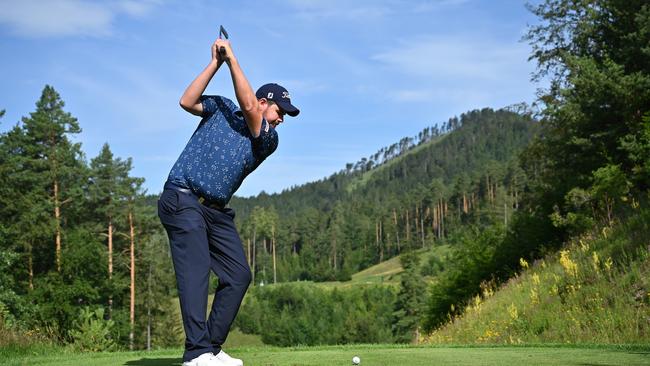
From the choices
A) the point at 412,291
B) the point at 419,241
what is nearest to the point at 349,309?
the point at 412,291

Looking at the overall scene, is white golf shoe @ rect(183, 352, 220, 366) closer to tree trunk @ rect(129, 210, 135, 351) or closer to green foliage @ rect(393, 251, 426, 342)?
tree trunk @ rect(129, 210, 135, 351)

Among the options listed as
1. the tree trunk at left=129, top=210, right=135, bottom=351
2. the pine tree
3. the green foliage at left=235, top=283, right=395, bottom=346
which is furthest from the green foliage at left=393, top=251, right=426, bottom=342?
the pine tree

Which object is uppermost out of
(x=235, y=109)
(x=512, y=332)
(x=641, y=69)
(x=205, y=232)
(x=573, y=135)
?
(x=641, y=69)

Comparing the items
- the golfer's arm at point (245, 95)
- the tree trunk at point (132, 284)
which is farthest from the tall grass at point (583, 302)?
the tree trunk at point (132, 284)

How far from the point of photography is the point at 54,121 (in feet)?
152

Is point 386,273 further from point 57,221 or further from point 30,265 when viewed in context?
point 57,221

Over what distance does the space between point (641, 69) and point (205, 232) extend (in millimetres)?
21390

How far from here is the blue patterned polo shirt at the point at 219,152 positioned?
4969mm

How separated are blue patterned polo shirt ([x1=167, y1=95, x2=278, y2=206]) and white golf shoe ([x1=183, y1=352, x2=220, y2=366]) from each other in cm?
114

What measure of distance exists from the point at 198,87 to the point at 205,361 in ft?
6.62

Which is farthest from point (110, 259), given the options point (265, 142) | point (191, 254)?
point (265, 142)

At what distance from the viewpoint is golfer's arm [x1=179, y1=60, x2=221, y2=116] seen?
16.2 ft

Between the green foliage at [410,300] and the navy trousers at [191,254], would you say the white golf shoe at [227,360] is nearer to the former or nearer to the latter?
the navy trousers at [191,254]

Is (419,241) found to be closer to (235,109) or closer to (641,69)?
(641,69)
